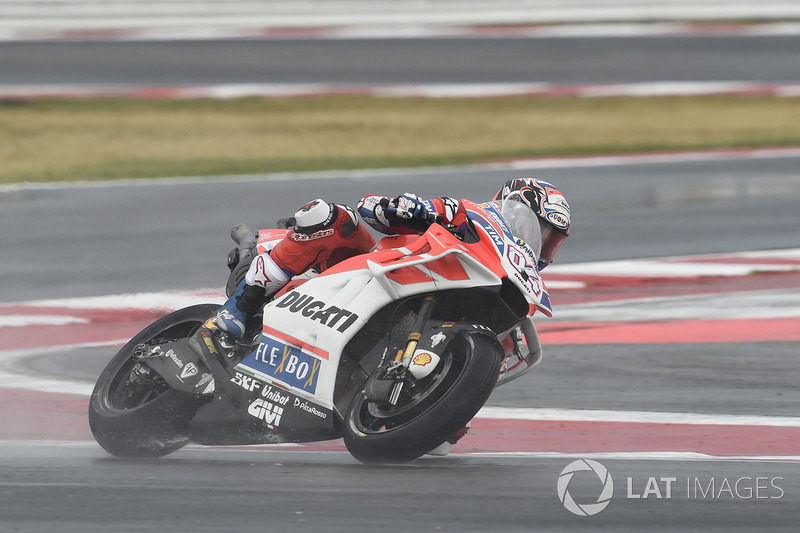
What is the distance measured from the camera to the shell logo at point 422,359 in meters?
4.25

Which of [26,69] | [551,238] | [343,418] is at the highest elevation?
[551,238]

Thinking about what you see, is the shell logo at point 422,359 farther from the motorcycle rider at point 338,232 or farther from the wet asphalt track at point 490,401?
the motorcycle rider at point 338,232

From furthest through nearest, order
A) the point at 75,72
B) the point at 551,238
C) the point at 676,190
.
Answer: the point at 75,72 → the point at 676,190 → the point at 551,238

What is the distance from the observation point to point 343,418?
14.8 ft

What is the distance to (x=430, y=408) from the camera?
4172mm

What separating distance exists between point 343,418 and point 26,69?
13.5 m

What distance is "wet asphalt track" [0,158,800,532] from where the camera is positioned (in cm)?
395

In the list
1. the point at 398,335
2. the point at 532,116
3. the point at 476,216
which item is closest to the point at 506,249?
the point at 476,216

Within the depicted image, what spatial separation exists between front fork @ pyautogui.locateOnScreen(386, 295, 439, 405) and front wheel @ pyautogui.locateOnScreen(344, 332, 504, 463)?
0.12 feet

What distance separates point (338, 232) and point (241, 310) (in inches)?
23.1

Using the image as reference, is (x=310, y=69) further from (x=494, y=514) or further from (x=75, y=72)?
(x=494, y=514)

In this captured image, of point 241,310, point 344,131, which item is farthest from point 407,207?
point 344,131

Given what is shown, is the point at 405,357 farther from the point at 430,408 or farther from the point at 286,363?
the point at 286,363

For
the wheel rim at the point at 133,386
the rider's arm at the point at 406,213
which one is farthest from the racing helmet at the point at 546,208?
the wheel rim at the point at 133,386
